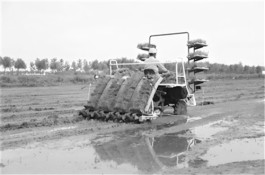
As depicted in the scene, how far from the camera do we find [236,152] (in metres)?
7.64

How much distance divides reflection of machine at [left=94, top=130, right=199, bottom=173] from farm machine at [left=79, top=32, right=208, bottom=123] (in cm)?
191

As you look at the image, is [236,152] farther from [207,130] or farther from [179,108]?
[179,108]

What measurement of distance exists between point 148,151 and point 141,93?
11.5ft

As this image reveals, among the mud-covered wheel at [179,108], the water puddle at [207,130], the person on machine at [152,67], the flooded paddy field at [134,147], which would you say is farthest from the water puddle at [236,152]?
the mud-covered wheel at [179,108]

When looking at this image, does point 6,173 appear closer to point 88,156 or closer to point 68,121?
point 88,156

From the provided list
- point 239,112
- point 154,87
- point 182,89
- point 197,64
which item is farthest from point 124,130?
point 239,112

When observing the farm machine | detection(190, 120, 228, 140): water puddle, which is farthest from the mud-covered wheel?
detection(190, 120, 228, 140): water puddle

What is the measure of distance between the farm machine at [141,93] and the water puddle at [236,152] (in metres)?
3.25

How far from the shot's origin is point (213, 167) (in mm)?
6430

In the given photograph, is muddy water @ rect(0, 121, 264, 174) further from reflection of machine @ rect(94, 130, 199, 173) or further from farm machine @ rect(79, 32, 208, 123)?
farm machine @ rect(79, 32, 208, 123)

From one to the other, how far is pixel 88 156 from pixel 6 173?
176 centimetres

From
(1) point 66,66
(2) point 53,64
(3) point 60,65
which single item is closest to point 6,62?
(2) point 53,64

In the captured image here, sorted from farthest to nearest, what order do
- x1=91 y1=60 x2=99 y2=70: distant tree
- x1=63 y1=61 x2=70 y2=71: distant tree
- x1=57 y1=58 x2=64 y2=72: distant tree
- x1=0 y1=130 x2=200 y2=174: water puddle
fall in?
1. x1=91 y1=60 x2=99 y2=70: distant tree
2. x1=63 y1=61 x2=70 y2=71: distant tree
3. x1=57 y1=58 x2=64 y2=72: distant tree
4. x1=0 y1=130 x2=200 y2=174: water puddle

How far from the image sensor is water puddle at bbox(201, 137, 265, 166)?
7.10m
